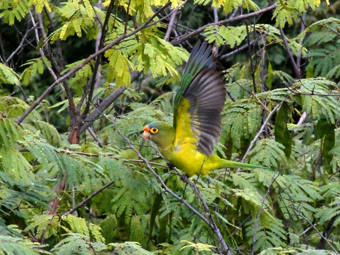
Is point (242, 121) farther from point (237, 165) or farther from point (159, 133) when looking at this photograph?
point (159, 133)

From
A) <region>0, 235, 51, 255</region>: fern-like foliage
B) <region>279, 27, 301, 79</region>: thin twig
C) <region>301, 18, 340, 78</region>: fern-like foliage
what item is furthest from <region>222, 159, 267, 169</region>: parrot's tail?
<region>279, 27, 301, 79</region>: thin twig

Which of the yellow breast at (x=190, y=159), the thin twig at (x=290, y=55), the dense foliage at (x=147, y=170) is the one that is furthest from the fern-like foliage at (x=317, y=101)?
the thin twig at (x=290, y=55)

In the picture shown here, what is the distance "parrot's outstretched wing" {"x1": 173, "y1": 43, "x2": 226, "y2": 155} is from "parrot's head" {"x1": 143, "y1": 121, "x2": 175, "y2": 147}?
5 centimetres

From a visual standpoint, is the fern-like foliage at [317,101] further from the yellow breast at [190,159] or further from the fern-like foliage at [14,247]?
the fern-like foliage at [14,247]

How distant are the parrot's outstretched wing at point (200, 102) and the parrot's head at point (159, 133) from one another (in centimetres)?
5

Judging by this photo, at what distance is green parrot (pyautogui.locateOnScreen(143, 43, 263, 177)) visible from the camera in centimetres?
354

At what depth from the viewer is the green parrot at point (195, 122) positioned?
3543 millimetres

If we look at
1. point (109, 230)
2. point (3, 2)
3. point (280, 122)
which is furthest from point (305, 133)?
point (3, 2)

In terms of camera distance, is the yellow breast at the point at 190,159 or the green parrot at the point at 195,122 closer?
the green parrot at the point at 195,122

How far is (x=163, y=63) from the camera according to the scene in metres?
3.68


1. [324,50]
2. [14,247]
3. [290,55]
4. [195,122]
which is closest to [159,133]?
[195,122]

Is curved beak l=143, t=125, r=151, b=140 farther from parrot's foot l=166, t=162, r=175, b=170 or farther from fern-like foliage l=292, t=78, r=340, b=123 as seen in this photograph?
fern-like foliage l=292, t=78, r=340, b=123

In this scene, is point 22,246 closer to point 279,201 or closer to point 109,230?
point 109,230

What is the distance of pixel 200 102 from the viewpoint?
363 centimetres
